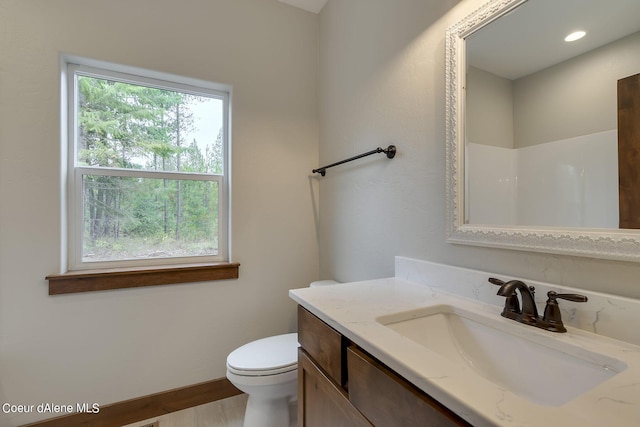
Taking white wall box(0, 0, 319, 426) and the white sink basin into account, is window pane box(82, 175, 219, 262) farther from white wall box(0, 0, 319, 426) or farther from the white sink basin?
the white sink basin

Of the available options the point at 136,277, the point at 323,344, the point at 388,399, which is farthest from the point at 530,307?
the point at 136,277

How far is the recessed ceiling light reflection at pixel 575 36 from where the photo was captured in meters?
0.75

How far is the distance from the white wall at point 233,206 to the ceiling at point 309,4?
1.5 inches

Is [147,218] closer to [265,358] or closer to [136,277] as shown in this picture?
[136,277]

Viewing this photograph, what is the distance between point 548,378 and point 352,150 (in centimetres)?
130

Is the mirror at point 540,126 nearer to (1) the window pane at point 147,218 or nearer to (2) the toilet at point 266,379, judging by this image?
(2) the toilet at point 266,379

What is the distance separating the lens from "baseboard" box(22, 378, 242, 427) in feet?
4.71

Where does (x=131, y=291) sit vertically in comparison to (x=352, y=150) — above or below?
below

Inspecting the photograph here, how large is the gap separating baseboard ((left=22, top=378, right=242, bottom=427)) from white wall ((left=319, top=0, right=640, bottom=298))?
3.29ft

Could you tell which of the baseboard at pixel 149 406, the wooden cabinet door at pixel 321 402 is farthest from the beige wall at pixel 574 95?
the baseboard at pixel 149 406

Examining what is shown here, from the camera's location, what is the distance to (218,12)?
174 cm

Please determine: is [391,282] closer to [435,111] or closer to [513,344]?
[513,344]

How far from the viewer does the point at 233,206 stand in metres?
1.78

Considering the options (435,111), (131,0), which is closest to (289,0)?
(131,0)
